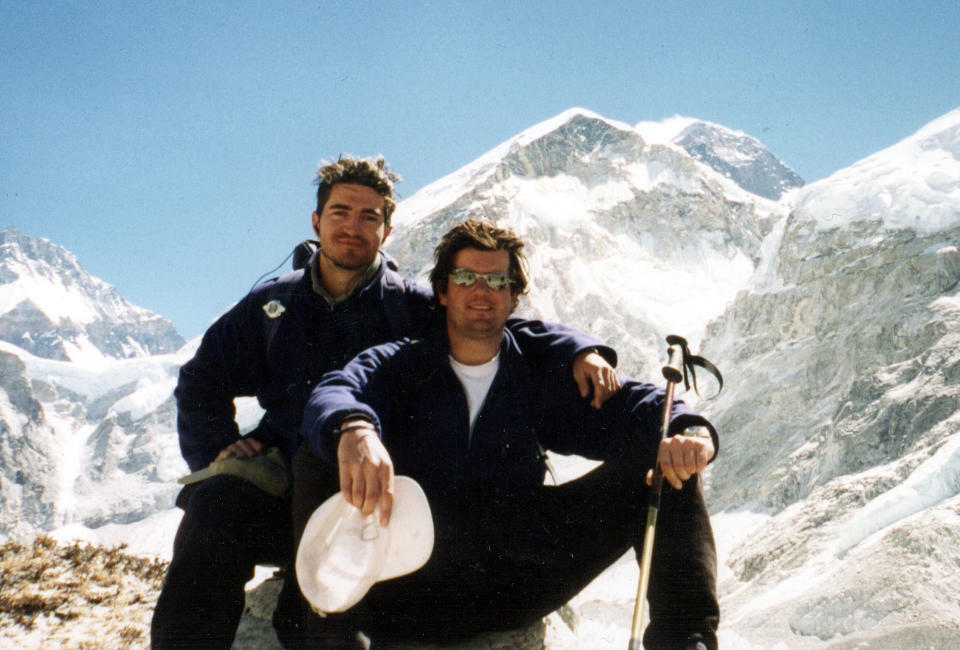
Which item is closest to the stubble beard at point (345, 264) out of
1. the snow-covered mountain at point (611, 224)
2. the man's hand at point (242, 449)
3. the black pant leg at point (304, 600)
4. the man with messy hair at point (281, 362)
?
the man with messy hair at point (281, 362)

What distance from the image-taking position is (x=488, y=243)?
3500 mm

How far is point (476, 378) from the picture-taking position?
3309mm

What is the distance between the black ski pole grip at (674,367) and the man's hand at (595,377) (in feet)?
0.85

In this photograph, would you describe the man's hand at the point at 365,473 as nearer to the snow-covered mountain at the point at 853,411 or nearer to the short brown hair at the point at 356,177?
the short brown hair at the point at 356,177

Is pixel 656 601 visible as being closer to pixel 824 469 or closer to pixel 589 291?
pixel 824 469

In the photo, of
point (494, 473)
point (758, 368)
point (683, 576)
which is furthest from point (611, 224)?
point (683, 576)

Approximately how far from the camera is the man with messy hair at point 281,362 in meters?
2.78

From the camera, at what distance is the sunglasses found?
11.3ft

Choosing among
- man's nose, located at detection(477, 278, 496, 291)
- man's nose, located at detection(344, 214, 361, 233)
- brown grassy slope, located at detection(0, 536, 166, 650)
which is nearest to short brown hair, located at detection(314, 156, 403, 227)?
man's nose, located at detection(344, 214, 361, 233)

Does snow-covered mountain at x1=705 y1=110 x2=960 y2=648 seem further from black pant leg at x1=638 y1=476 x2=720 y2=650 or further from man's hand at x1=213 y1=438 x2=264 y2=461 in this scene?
man's hand at x1=213 y1=438 x2=264 y2=461

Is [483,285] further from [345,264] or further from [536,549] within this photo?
[536,549]

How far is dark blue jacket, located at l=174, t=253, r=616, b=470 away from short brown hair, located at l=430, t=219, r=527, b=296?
26 centimetres

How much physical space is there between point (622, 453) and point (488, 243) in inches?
50.8

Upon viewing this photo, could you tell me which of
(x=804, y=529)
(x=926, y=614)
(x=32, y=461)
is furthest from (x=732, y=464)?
(x=32, y=461)
